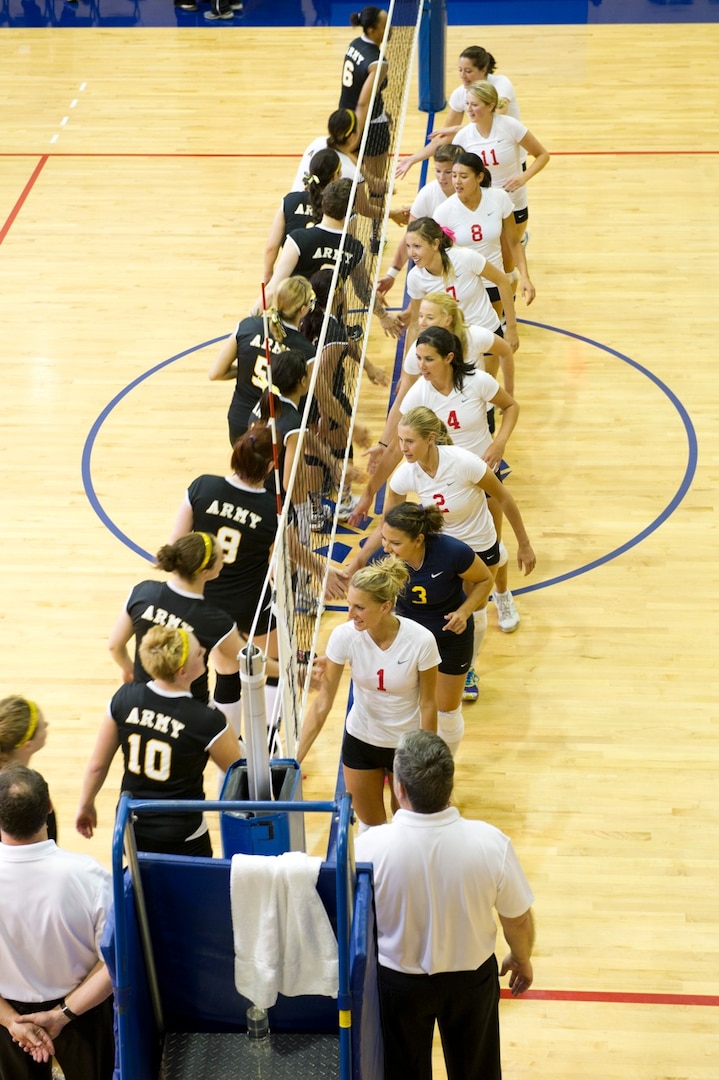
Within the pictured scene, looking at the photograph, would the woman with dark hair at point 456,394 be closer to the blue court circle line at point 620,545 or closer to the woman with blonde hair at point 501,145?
the blue court circle line at point 620,545

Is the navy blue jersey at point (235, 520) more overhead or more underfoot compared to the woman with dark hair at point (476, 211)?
more underfoot

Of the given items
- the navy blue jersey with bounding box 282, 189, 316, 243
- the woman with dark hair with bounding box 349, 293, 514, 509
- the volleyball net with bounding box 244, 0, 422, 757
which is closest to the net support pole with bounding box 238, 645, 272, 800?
the volleyball net with bounding box 244, 0, 422, 757

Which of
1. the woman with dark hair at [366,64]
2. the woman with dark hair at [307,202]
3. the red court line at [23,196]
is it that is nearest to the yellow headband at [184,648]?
the woman with dark hair at [307,202]

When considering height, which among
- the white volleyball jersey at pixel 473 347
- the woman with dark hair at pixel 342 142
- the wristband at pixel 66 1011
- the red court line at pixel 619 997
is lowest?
the red court line at pixel 619 997

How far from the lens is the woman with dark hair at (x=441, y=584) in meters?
6.46

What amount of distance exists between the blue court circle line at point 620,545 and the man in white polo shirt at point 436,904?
4181 millimetres

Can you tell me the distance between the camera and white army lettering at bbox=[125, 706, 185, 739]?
215 inches

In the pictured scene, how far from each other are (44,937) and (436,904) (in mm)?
1364

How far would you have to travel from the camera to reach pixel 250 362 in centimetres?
805

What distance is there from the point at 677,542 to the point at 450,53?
953 cm

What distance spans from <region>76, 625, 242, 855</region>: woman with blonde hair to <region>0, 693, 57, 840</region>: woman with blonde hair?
0.28 metres

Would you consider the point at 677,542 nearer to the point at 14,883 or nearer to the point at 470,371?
the point at 470,371

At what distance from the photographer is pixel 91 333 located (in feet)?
38.4

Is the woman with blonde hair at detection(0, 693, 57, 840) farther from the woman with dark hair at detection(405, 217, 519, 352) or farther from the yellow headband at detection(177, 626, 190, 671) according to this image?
the woman with dark hair at detection(405, 217, 519, 352)
